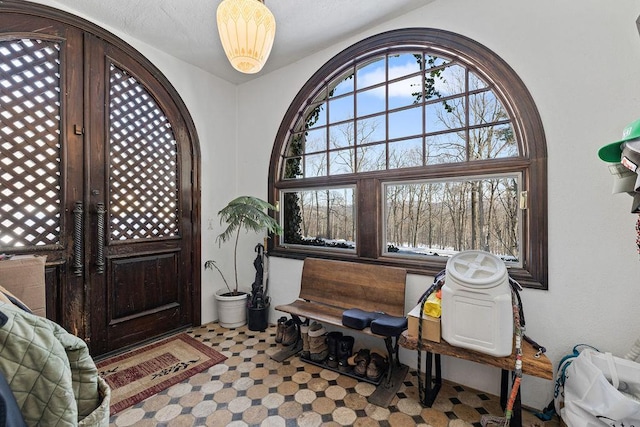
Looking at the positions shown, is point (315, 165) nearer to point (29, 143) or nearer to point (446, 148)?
point (446, 148)

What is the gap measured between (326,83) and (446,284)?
2.22 meters

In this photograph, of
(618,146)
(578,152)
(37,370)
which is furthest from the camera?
(578,152)

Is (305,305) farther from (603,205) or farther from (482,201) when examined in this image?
(603,205)

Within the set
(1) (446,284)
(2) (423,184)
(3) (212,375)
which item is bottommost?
(3) (212,375)

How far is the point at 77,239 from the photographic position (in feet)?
7.43

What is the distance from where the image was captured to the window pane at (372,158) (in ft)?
8.09

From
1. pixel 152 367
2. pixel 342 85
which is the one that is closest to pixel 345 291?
pixel 152 367

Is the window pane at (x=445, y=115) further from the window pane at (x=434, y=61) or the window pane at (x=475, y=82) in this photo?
the window pane at (x=434, y=61)

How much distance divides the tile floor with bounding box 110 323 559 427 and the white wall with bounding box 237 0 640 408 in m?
0.35

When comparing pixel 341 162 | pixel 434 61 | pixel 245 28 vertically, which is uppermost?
pixel 434 61

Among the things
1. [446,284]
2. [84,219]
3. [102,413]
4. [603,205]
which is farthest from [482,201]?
[84,219]

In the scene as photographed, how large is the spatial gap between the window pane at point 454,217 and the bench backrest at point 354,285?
0.28 meters

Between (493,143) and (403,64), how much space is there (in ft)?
3.33

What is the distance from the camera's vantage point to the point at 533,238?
1.81 m
